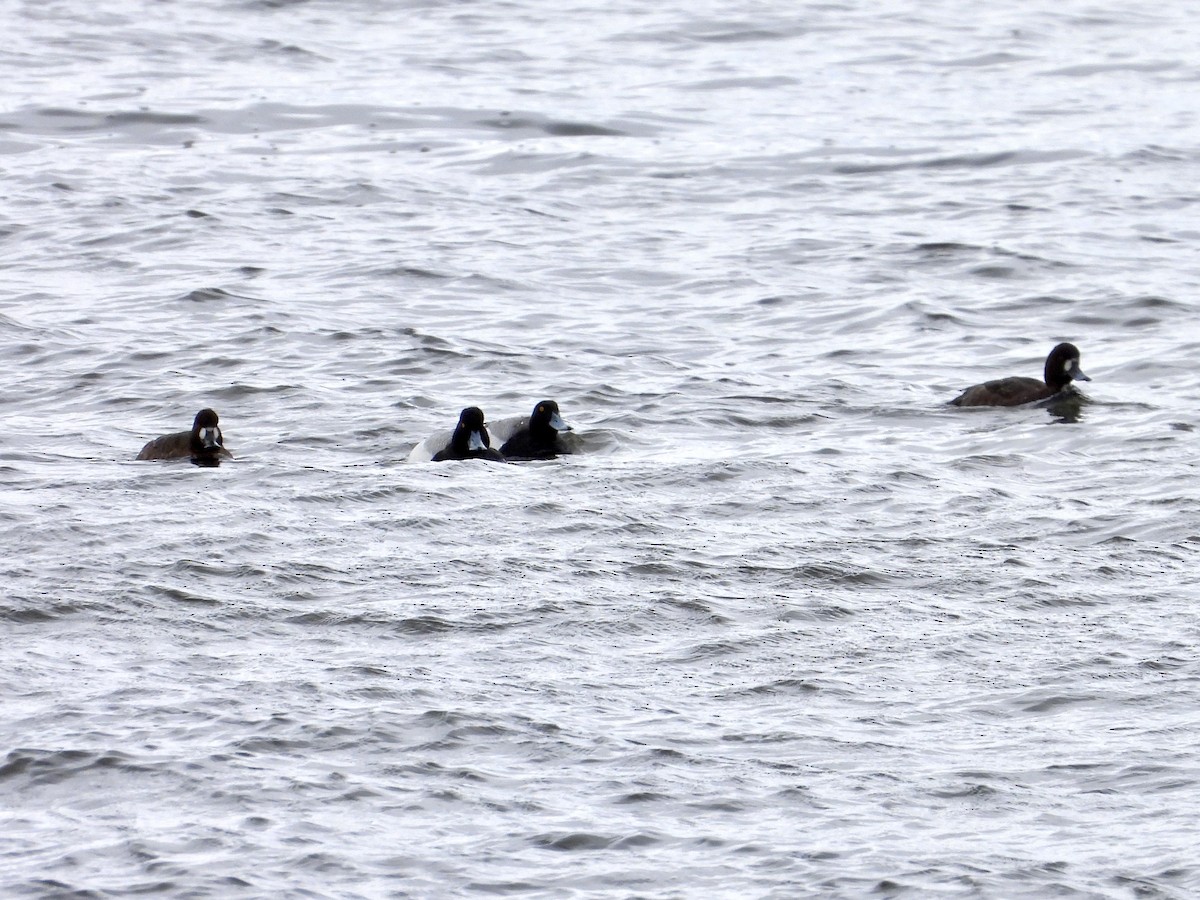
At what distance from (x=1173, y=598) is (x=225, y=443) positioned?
558 centimetres

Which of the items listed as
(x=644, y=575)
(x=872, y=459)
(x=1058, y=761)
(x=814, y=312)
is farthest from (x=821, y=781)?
(x=814, y=312)

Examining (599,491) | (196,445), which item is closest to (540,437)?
(599,491)

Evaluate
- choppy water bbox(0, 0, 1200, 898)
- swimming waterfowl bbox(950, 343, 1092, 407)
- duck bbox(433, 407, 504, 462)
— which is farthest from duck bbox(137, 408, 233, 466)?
swimming waterfowl bbox(950, 343, 1092, 407)

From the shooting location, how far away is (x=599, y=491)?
10.9 metres

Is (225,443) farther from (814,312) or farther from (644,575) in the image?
(814,312)

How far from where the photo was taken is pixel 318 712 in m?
7.36

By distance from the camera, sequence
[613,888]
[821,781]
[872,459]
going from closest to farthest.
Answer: [613,888] → [821,781] → [872,459]

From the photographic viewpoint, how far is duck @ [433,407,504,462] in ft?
38.1

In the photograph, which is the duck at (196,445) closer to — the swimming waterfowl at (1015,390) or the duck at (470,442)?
the duck at (470,442)

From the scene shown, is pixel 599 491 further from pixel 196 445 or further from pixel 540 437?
pixel 196 445

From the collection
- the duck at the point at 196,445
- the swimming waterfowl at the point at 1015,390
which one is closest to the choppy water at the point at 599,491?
the duck at the point at 196,445

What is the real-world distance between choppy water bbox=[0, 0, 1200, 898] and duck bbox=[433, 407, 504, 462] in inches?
8.8

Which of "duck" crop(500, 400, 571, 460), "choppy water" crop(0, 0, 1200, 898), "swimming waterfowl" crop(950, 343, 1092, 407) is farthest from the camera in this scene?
"swimming waterfowl" crop(950, 343, 1092, 407)

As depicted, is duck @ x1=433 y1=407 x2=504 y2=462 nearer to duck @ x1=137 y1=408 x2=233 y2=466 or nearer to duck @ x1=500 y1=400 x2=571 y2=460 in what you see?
duck @ x1=500 y1=400 x2=571 y2=460
